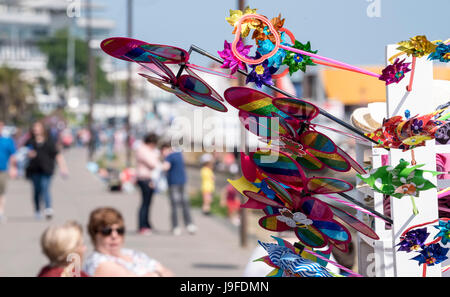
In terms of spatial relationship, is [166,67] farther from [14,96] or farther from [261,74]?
[14,96]

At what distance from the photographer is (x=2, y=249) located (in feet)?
31.6

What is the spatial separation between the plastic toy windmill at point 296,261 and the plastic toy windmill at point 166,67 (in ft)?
1.34

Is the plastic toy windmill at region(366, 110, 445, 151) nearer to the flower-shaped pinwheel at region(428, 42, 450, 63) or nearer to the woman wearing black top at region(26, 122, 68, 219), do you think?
the flower-shaped pinwheel at region(428, 42, 450, 63)

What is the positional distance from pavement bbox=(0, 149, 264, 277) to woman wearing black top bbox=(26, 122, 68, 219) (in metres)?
0.57

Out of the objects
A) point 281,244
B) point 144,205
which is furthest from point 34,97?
point 281,244

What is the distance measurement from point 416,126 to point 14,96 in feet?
197

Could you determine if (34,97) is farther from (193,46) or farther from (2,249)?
(193,46)

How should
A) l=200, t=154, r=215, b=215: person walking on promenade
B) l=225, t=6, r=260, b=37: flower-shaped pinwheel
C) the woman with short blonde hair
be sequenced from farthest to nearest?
l=200, t=154, r=215, b=215: person walking on promenade
the woman with short blonde hair
l=225, t=6, r=260, b=37: flower-shaped pinwheel

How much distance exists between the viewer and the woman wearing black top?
40.0ft

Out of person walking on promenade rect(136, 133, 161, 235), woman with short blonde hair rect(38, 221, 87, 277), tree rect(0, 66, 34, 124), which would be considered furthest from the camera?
tree rect(0, 66, 34, 124)

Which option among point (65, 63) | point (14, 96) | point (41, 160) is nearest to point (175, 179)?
point (41, 160)

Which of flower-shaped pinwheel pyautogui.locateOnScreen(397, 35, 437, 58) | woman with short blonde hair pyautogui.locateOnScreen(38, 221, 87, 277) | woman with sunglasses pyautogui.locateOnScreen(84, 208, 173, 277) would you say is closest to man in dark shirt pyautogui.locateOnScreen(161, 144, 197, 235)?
woman with sunglasses pyautogui.locateOnScreen(84, 208, 173, 277)

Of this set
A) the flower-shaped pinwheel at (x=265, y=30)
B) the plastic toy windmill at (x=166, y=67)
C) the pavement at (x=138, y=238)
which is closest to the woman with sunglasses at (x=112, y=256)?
the plastic toy windmill at (x=166, y=67)
